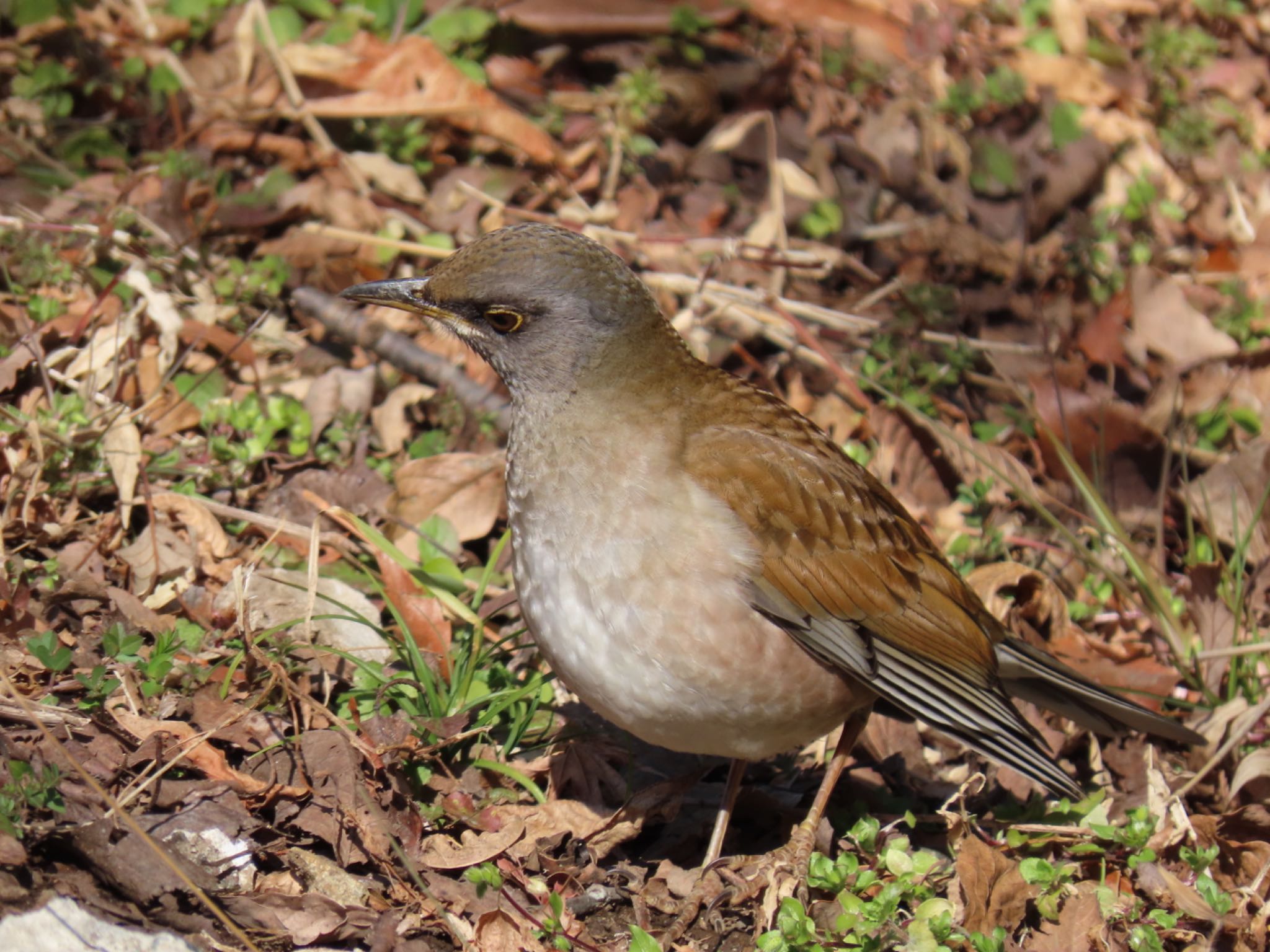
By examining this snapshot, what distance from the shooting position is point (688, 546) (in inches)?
156

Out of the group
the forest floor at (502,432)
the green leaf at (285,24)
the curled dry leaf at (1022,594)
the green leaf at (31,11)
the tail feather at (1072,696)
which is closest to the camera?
the forest floor at (502,432)

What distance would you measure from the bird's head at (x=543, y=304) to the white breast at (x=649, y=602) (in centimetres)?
25

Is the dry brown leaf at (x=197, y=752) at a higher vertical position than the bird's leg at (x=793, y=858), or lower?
higher

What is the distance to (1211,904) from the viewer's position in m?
4.25

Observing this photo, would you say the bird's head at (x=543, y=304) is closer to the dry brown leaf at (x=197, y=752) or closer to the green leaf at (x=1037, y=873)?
the dry brown leaf at (x=197, y=752)

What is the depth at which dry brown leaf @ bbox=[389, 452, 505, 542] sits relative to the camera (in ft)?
17.9

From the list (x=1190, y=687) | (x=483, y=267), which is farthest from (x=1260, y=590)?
(x=483, y=267)

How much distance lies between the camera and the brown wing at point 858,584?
4191 millimetres

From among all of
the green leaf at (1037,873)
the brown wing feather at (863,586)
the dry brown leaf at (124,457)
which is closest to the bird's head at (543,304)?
the brown wing feather at (863,586)

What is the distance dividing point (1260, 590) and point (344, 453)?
402 centimetres

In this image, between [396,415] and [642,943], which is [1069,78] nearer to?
[396,415]

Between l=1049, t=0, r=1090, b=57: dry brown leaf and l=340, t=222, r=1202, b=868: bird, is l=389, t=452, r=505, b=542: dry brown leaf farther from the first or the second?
l=1049, t=0, r=1090, b=57: dry brown leaf

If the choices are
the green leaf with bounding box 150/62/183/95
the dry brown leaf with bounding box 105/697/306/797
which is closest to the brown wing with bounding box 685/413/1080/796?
the dry brown leaf with bounding box 105/697/306/797

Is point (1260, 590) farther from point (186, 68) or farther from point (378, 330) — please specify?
point (186, 68)
